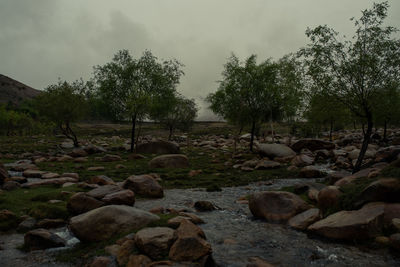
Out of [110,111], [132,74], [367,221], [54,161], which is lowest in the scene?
[54,161]

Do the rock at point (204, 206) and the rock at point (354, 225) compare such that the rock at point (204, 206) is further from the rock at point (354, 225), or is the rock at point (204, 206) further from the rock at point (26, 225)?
the rock at point (26, 225)

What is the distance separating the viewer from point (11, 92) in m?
172

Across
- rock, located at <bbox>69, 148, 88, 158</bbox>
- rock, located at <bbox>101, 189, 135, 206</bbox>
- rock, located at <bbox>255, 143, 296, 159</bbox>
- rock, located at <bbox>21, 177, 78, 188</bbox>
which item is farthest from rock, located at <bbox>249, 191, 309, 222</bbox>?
rock, located at <bbox>69, 148, 88, 158</bbox>

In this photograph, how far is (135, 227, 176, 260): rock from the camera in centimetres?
731

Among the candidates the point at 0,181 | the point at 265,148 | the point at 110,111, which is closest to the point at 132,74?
the point at 110,111

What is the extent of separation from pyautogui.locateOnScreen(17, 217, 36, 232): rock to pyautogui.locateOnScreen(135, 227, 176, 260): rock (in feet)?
15.7

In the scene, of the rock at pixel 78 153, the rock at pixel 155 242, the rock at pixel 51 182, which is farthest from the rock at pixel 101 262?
the rock at pixel 78 153

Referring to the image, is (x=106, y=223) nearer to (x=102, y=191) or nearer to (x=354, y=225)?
(x=102, y=191)

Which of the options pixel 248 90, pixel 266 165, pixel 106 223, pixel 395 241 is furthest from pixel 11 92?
pixel 395 241

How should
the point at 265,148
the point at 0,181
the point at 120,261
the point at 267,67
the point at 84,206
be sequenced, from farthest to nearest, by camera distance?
the point at 267,67
the point at 265,148
the point at 0,181
the point at 84,206
the point at 120,261

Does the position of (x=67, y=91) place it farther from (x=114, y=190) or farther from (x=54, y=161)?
(x=114, y=190)

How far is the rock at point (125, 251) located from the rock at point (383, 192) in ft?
25.6

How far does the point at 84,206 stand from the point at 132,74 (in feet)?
94.8

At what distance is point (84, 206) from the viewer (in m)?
11.2
